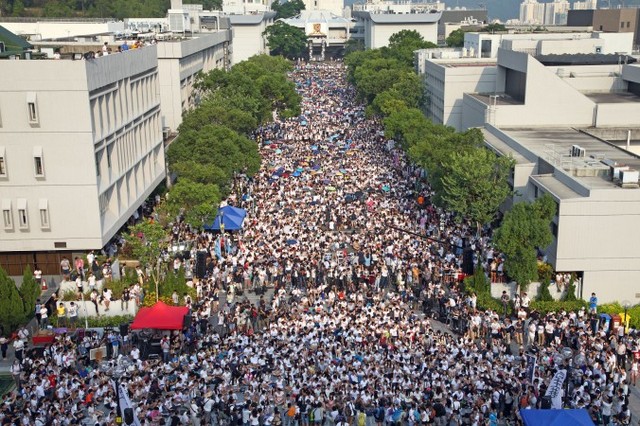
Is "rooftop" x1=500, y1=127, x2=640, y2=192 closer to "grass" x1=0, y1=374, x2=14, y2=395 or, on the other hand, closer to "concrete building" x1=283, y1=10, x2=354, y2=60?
"grass" x1=0, y1=374, x2=14, y2=395

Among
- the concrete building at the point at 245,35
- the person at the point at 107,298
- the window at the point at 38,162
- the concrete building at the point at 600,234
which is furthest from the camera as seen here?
the concrete building at the point at 245,35

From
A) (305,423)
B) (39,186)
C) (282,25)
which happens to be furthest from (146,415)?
(282,25)

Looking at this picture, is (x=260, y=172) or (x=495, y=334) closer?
(x=495, y=334)

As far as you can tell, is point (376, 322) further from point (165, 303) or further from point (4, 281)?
point (4, 281)

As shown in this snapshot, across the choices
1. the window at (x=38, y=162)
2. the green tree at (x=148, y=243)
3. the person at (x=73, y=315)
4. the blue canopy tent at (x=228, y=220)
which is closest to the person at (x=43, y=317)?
the person at (x=73, y=315)

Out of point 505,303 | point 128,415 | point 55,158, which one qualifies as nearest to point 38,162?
point 55,158

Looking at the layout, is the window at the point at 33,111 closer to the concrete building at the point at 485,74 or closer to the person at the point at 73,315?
the person at the point at 73,315

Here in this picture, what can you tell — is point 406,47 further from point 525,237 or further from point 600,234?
point 525,237
